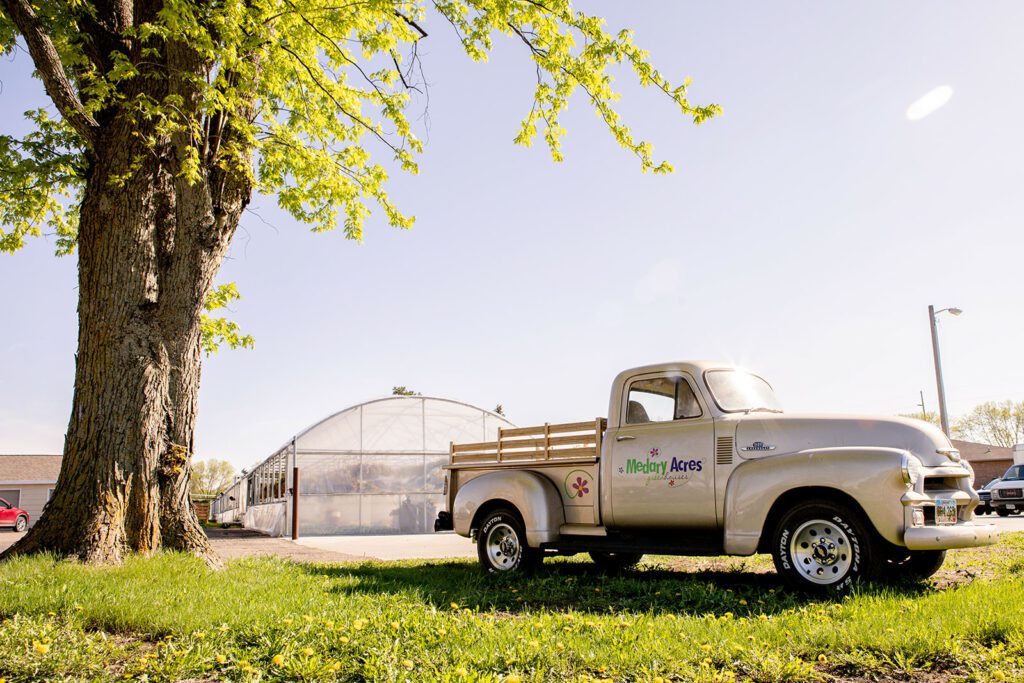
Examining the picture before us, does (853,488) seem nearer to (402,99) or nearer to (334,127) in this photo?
(402,99)

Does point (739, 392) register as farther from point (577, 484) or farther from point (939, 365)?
point (939, 365)

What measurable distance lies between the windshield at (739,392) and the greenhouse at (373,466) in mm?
15483

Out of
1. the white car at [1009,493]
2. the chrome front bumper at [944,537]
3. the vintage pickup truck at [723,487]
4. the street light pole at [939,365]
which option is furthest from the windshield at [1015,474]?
the chrome front bumper at [944,537]

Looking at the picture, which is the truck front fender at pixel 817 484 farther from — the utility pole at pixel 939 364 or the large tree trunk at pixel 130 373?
the utility pole at pixel 939 364

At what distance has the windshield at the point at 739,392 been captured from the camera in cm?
794

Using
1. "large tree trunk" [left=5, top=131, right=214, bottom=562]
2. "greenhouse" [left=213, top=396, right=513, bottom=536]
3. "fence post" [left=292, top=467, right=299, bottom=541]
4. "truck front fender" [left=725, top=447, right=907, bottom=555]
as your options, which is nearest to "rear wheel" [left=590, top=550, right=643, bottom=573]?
"truck front fender" [left=725, top=447, right=907, bottom=555]

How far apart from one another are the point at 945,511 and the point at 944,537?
0.31m

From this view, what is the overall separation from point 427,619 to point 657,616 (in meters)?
1.72

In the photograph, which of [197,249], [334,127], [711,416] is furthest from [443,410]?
[711,416]

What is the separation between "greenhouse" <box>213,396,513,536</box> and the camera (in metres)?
22.4

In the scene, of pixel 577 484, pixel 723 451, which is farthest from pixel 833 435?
pixel 577 484

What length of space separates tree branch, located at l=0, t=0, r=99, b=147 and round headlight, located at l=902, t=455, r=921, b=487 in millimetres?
8996

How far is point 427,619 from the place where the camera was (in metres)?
5.39

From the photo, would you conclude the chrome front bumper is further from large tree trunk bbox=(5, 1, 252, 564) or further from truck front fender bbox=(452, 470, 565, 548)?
large tree trunk bbox=(5, 1, 252, 564)
